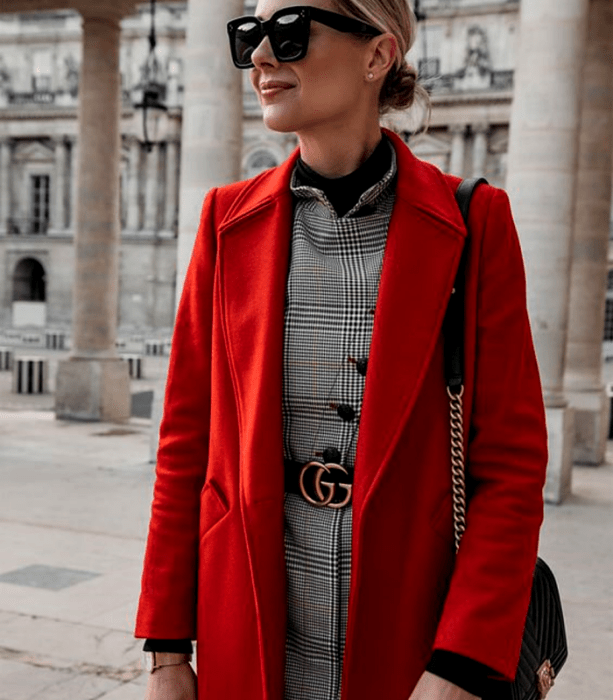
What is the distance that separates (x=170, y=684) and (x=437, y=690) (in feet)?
1.87

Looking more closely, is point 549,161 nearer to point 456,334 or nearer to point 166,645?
point 456,334

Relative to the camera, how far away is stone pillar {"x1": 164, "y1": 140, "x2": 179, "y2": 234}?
50625 millimetres

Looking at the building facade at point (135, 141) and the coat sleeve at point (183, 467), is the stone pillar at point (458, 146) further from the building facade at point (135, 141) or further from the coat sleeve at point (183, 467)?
the coat sleeve at point (183, 467)

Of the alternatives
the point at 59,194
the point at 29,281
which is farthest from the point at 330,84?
the point at 29,281

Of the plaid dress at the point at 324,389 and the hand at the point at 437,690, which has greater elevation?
the plaid dress at the point at 324,389

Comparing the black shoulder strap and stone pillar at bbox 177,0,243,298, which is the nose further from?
stone pillar at bbox 177,0,243,298

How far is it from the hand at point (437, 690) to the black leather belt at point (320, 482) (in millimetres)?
335

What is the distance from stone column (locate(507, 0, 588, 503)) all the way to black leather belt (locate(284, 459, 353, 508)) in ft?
28.1

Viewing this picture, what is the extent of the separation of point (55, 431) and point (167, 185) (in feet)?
126

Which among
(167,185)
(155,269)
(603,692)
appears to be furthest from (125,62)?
(603,692)

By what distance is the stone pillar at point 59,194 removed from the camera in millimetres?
52625

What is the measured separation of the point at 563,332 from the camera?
33.6 ft

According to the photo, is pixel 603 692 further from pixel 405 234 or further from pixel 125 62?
pixel 125 62

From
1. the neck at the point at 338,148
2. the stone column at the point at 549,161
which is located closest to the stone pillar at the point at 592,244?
the stone column at the point at 549,161
